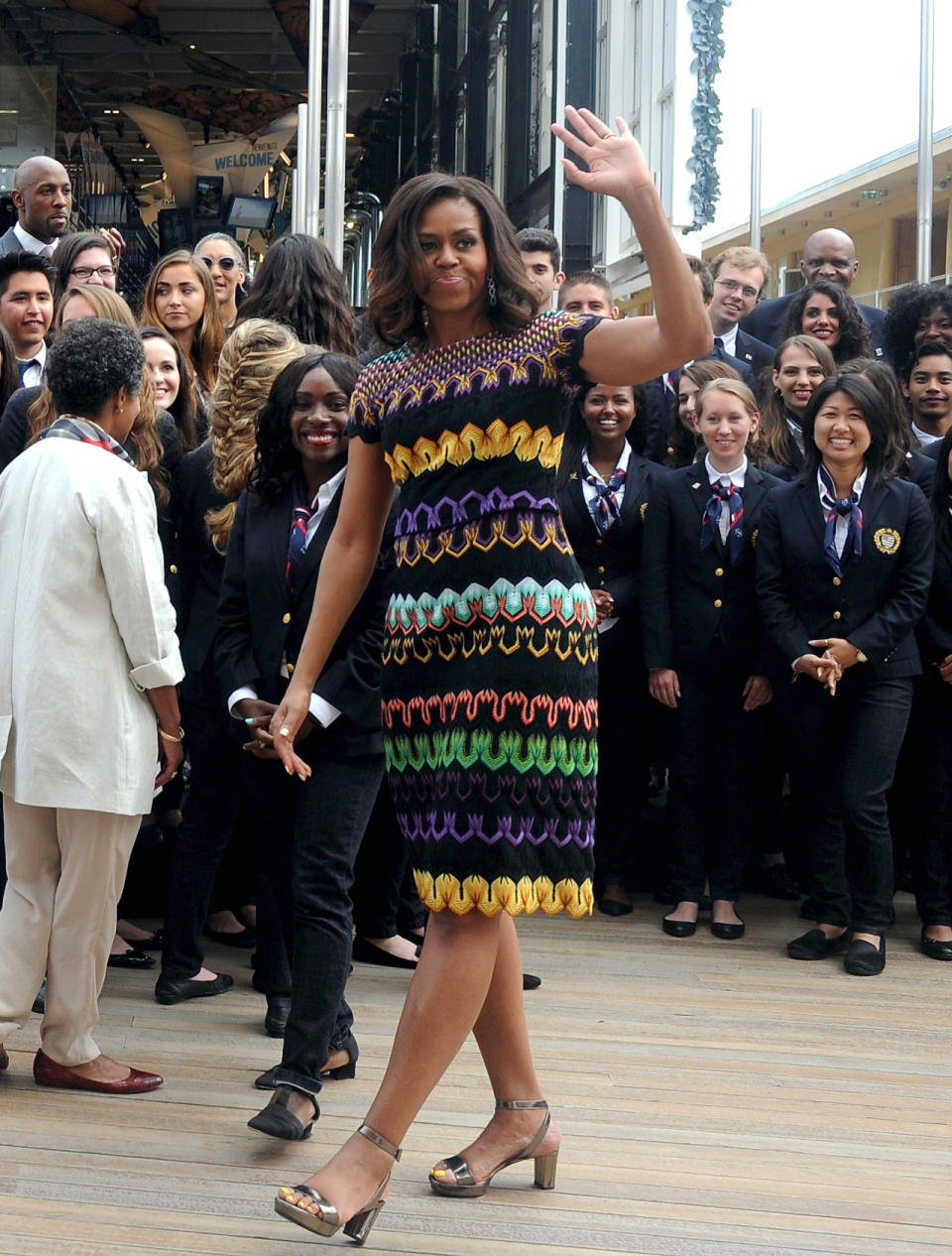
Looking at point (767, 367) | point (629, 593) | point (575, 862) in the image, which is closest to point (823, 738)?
point (629, 593)

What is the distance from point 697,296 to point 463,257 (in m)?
0.46

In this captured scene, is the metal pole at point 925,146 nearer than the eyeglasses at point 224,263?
No

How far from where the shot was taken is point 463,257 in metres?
2.66

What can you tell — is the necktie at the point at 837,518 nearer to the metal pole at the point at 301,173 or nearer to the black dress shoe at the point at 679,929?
the black dress shoe at the point at 679,929

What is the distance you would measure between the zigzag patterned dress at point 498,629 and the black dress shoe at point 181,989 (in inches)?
65.1

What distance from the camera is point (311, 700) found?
3.21 m

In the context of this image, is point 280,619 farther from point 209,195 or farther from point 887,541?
point 209,195

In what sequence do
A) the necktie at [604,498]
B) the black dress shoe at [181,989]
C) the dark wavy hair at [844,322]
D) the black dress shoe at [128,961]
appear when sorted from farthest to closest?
the dark wavy hair at [844,322] → the necktie at [604,498] → the black dress shoe at [128,961] → the black dress shoe at [181,989]

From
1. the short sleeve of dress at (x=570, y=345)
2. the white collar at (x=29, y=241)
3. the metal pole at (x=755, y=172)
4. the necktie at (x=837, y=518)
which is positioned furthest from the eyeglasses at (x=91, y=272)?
the metal pole at (x=755, y=172)

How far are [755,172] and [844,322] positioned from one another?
3.73m

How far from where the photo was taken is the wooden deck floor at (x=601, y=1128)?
8.96 ft

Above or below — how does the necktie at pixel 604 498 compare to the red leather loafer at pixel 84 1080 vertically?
above

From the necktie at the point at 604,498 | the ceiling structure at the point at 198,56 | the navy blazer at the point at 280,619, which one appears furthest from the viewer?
the ceiling structure at the point at 198,56

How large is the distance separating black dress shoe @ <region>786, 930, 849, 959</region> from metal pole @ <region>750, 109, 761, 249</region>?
5265mm
